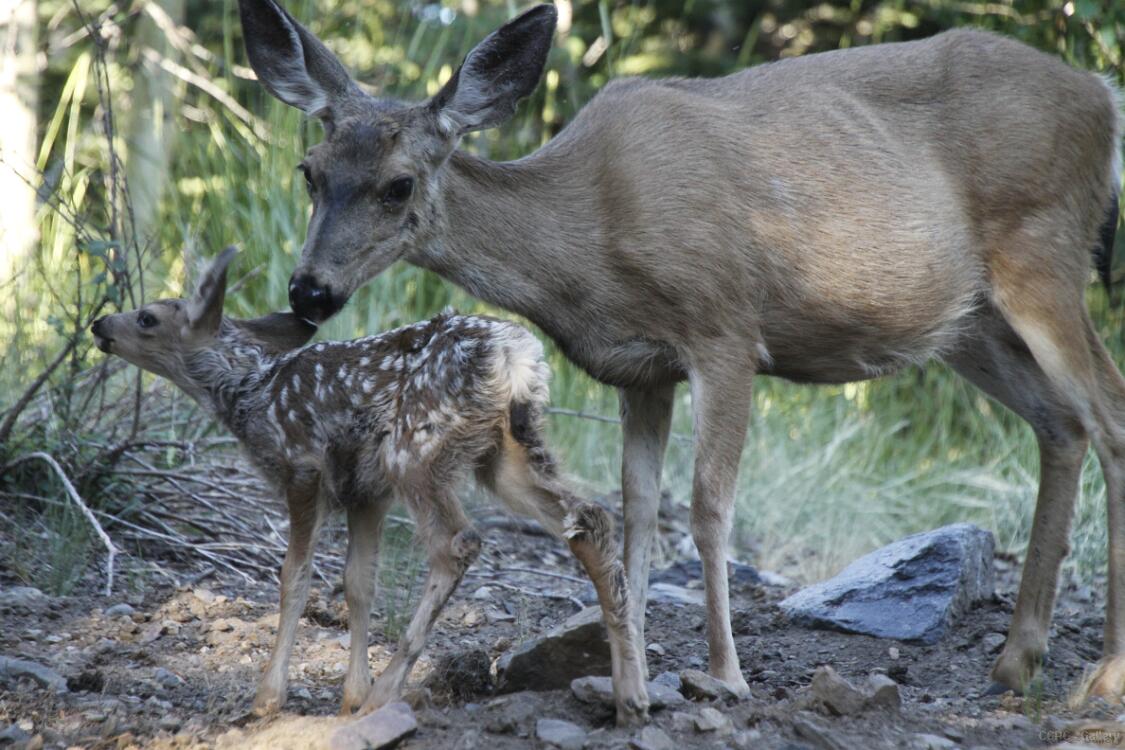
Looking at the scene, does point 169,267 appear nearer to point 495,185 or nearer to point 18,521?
point 18,521

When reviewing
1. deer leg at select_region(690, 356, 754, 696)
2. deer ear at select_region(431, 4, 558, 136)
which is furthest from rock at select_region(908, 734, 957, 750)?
deer ear at select_region(431, 4, 558, 136)

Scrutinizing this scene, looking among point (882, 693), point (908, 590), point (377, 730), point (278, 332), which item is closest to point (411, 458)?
point (377, 730)

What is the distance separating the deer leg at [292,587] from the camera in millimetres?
4746

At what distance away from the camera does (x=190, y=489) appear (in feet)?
23.0

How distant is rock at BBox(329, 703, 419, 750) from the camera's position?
3.94 meters

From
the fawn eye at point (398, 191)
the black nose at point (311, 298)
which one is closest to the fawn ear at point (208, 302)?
the black nose at point (311, 298)

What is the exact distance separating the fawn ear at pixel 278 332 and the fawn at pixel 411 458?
0.20 meters

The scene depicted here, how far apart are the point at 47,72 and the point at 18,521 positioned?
1073 cm

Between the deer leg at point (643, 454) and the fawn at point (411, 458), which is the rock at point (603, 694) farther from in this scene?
the deer leg at point (643, 454)

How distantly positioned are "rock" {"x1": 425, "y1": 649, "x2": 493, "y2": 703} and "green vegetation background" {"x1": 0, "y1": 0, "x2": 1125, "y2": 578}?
97.2 inches

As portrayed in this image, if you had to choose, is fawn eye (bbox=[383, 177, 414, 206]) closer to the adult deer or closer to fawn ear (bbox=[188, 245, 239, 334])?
the adult deer

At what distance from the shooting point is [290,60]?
5.79 meters

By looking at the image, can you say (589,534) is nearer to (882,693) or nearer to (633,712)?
(633,712)

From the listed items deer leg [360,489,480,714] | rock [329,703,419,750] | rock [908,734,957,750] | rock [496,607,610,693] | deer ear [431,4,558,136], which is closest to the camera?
rock [329,703,419,750]
